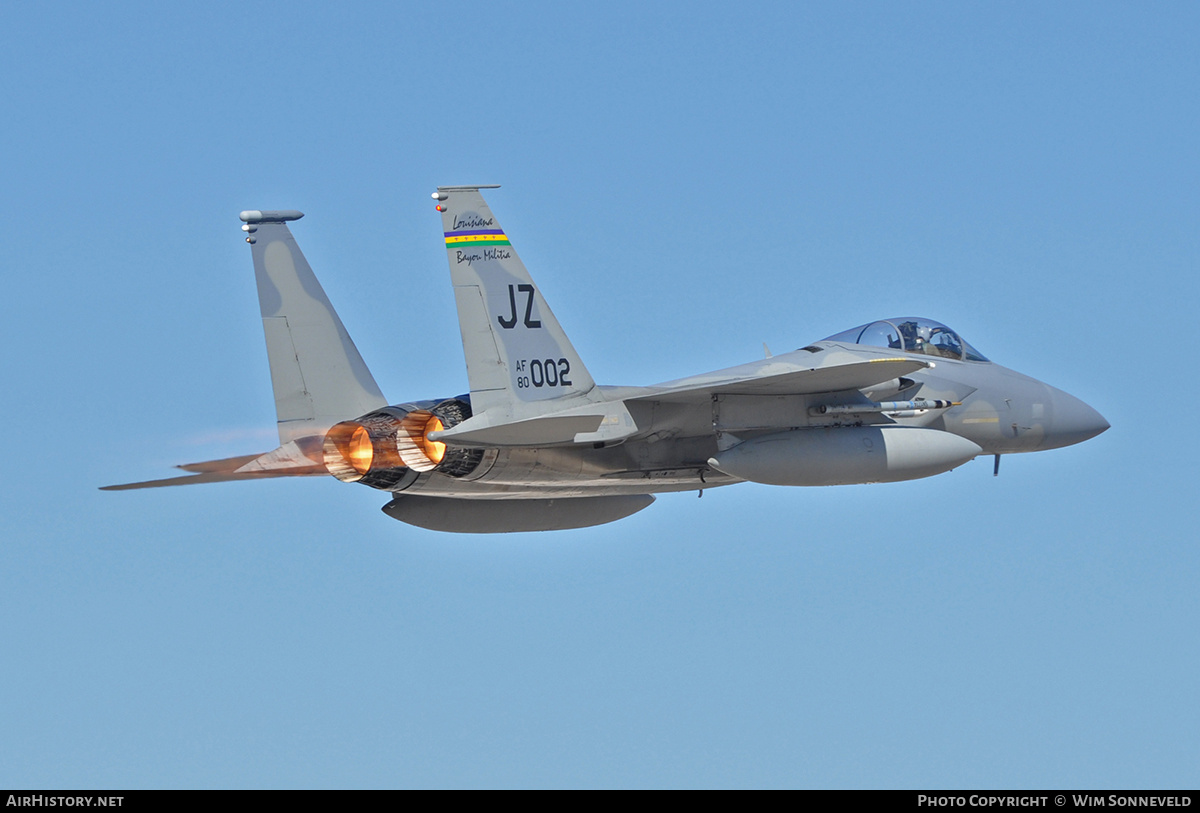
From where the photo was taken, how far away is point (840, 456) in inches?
757

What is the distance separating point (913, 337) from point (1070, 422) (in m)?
2.62

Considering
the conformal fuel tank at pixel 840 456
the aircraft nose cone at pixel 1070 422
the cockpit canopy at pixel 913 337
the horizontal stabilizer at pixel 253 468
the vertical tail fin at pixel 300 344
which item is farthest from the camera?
the aircraft nose cone at pixel 1070 422

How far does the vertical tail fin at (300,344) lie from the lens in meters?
19.6

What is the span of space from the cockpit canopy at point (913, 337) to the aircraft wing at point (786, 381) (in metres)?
2.02

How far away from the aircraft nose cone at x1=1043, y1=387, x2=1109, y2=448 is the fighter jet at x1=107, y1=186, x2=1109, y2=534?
0.61 feet

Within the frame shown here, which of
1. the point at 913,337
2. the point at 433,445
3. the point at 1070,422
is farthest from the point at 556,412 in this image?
the point at 1070,422

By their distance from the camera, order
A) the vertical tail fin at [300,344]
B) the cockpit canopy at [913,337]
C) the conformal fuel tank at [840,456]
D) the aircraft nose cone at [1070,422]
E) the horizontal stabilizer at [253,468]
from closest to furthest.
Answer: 1. the horizontal stabilizer at [253,468]
2. the conformal fuel tank at [840,456]
3. the vertical tail fin at [300,344]
4. the cockpit canopy at [913,337]
5. the aircraft nose cone at [1070,422]

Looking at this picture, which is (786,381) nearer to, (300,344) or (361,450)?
(361,450)

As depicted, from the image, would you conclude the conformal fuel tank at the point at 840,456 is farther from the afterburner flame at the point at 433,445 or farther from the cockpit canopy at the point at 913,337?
the afterburner flame at the point at 433,445

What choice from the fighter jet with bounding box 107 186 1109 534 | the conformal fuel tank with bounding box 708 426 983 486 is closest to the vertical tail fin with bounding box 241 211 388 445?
the fighter jet with bounding box 107 186 1109 534

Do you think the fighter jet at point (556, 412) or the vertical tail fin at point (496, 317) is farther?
the fighter jet at point (556, 412)

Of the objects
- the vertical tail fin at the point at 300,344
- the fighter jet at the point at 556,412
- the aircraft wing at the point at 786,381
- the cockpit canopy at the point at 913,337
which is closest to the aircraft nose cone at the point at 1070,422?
the fighter jet at the point at 556,412
